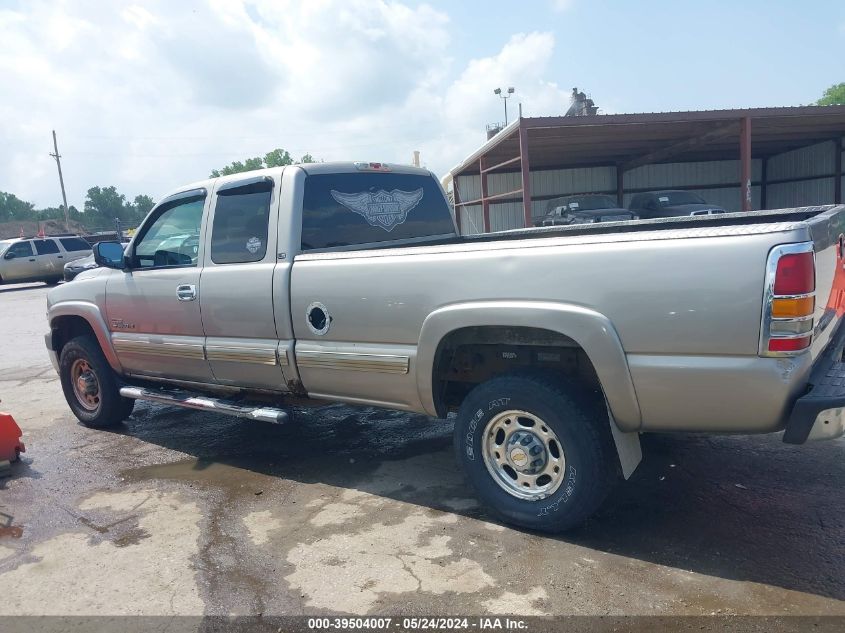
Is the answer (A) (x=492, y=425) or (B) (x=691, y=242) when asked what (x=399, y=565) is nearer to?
(A) (x=492, y=425)

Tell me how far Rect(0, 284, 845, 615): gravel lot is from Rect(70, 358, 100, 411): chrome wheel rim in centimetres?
67

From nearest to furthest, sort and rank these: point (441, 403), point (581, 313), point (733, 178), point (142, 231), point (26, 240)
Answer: point (581, 313)
point (441, 403)
point (142, 231)
point (26, 240)
point (733, 178)

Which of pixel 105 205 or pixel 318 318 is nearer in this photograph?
pixel 318 318

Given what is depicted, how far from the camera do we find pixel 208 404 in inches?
185

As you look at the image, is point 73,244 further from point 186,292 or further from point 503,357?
point 503,357

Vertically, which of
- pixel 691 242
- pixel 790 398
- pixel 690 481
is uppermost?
pixel 691 242

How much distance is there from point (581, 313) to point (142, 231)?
3692 mm

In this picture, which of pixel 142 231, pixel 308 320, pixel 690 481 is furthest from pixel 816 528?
pixel 142 231

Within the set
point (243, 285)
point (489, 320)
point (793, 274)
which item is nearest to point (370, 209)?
point (243, 285)

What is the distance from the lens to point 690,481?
396 cm

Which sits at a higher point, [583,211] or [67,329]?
[583,211]

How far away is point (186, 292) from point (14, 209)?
108584mm

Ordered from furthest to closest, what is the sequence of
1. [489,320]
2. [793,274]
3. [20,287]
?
[20,287], [489,320], [793,274]

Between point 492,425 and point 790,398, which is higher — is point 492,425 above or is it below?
below
